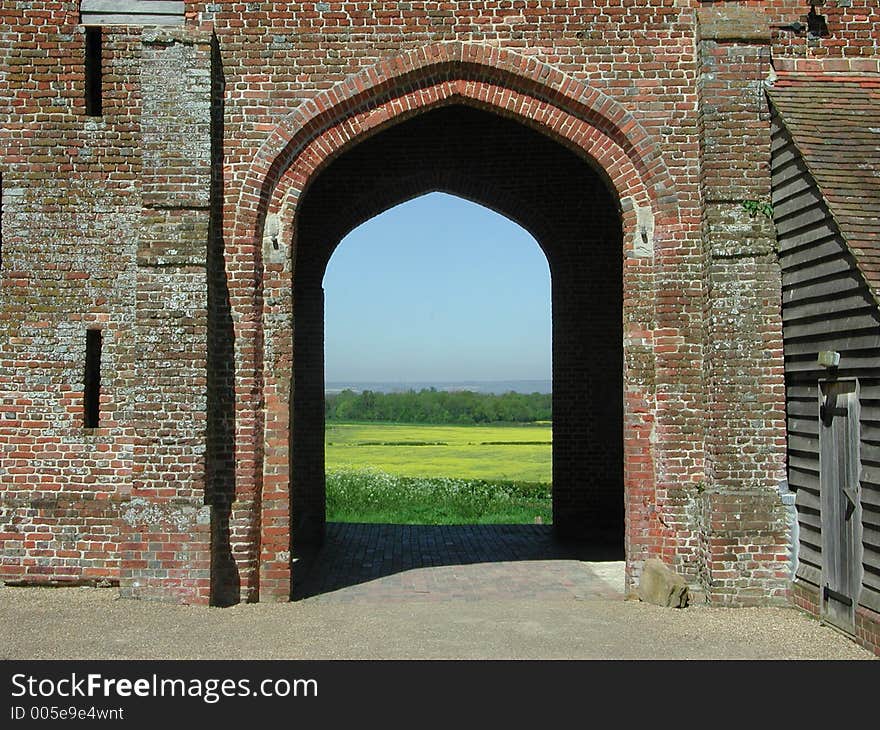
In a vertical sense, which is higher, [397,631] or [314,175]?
[314,175]

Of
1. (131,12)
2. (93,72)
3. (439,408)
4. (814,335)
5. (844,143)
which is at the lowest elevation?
(439,408)

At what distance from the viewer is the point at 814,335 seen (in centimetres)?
820

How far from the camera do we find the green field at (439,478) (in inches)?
654

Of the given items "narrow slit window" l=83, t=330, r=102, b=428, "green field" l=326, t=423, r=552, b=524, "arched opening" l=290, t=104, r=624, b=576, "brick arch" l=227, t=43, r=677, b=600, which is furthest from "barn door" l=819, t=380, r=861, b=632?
"green field" l=326, t=423, r=552, b=524

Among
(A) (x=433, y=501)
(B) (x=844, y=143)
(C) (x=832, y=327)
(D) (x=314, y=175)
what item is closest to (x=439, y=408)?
(A) (x=433, y=501)

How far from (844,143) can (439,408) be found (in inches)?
1686

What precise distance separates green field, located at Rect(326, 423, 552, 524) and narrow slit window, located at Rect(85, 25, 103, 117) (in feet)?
28.5

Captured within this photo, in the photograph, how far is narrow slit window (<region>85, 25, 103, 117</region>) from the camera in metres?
9.34

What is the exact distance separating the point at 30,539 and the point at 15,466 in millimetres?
752

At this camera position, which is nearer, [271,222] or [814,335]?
[814,335]

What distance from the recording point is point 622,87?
30.1 ft

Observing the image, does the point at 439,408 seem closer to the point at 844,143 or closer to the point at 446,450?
the point at 446,450

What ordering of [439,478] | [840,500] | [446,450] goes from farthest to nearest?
[446,450], [439,478], [840,500]

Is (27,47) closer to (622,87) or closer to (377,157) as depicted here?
(377,157)
